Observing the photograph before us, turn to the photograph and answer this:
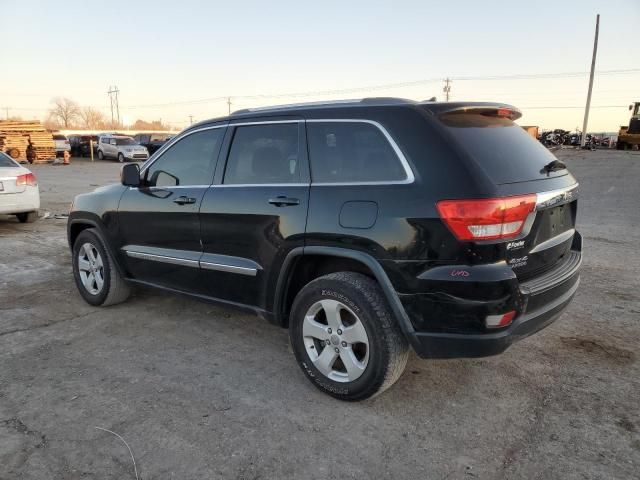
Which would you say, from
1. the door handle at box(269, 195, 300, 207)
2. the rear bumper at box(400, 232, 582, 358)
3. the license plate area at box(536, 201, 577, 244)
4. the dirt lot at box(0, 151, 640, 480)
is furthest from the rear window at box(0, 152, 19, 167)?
the license plate area at box(536, 201, 577, 244)

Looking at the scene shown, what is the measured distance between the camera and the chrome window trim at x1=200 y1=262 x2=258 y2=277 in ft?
11.3

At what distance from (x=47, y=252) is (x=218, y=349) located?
4553mm

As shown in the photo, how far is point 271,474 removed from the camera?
2418mm

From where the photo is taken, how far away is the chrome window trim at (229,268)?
3443 millimetres

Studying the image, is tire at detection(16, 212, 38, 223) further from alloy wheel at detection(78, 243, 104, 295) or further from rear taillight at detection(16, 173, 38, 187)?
alloy wheel at detection(78, 243, 104, 295)

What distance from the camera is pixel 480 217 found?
2525 millimetres

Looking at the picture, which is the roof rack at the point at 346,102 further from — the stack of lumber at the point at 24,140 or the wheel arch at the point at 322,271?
the stack of lumber at the point at 24,140

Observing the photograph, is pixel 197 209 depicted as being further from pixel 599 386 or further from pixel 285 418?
pixel 599 386

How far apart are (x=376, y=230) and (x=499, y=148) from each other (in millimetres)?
884

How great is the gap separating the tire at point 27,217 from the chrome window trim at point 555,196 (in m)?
9.49

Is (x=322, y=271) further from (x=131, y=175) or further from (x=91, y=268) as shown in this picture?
(x=91, y=268)

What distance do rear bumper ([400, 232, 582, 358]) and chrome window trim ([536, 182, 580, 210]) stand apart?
0.44 meters

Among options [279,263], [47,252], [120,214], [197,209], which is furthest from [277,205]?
[47,252]

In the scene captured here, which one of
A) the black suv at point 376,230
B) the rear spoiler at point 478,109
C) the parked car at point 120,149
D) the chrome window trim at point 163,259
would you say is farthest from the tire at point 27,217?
the parked car at point 120,149
